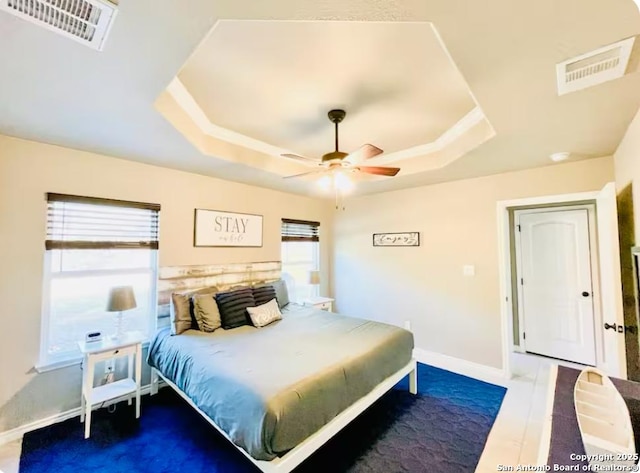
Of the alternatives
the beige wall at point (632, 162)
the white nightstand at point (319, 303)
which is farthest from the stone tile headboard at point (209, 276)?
the beige wall at point (632, 162)

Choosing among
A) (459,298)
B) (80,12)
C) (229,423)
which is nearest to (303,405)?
(229,423)

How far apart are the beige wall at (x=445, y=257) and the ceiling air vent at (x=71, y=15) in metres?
3.68

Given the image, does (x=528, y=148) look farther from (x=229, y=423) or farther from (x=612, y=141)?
(x=229, y=423)

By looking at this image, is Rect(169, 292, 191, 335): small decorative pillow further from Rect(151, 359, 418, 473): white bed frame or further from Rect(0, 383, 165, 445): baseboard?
Rect(0, 383, 165, 445): baseboard

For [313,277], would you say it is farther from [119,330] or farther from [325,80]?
[325,80]

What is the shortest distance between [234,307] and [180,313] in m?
0.52

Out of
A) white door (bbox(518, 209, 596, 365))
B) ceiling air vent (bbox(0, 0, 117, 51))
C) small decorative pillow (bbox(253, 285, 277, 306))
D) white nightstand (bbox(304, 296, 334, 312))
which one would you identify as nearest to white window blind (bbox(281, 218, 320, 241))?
white nightstand (bbox(304, 296, 334, 312))

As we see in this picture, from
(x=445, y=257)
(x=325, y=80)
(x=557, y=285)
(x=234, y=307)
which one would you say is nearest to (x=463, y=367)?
(x=445, y=257)

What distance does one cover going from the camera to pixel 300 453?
67.9 inches

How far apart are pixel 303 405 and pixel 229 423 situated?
0.47 meters

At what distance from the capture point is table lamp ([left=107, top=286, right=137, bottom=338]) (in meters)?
2.52

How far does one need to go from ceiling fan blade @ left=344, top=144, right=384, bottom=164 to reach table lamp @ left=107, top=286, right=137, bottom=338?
2.29 metres

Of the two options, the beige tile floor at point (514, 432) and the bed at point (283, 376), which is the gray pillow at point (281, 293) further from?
the beige tile floor at point (514, 432)

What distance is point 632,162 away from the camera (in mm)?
2113
